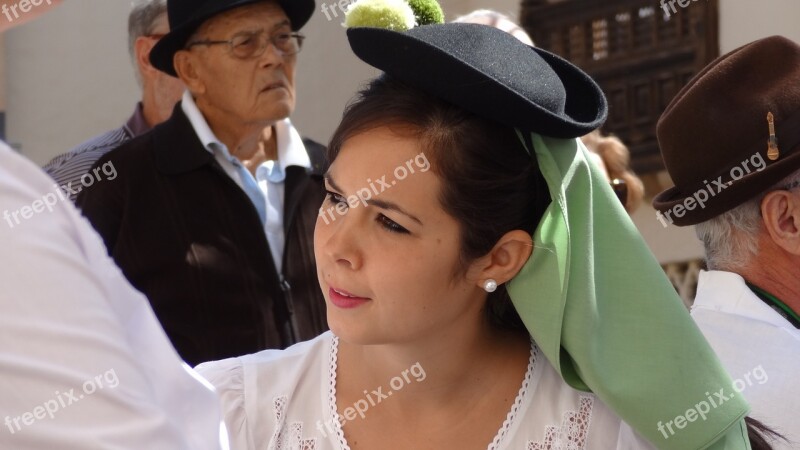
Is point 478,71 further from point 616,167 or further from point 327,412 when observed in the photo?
point 616,167

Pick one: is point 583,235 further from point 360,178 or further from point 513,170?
point 360,178

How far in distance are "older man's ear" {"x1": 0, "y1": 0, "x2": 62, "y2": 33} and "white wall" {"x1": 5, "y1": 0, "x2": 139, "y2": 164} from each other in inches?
248

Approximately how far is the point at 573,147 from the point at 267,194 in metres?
2.04

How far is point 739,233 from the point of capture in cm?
351

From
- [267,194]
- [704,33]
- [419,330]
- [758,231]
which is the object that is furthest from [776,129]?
[704,33]

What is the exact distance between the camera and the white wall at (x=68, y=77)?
796 centimetres

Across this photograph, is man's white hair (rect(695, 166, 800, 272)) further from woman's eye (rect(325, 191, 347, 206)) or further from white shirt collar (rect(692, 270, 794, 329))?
woman's eye (rect(325, 191, 347, 206))

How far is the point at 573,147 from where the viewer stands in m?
2.67

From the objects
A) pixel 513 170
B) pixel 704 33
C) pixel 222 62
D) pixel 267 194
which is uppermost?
pixel 513 170

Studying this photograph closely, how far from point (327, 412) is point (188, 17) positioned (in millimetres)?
2228
